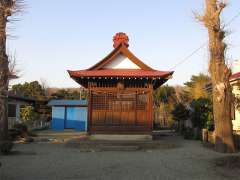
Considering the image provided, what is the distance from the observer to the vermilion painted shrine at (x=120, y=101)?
19516 millimetres

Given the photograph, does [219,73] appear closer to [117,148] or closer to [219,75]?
[219,75]

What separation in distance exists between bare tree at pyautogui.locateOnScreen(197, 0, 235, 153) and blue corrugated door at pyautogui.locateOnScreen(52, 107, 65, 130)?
79.8ft

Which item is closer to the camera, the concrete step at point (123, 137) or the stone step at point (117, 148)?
the stone step at point (117, 148)

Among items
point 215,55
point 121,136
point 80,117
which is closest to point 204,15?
point 215,55

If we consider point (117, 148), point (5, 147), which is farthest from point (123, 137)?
point (5, 147)

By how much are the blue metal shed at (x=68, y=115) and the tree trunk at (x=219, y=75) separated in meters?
23.1

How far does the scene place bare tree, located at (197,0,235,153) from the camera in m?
15.3

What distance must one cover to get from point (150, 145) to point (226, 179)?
886cm

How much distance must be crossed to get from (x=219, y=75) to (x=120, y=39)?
7.87 meters

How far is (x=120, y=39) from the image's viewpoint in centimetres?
2164

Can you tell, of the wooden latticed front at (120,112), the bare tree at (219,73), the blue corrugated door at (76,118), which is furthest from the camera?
the blue corrugated door at (76,118)

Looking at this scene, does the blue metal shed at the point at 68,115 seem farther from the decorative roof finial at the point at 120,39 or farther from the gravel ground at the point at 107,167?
the gravel ground at the point at 107,167

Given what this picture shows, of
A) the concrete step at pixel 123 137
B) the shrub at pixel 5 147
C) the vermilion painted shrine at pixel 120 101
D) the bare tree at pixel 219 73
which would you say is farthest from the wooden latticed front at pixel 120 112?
the shrub at pixel 5 147

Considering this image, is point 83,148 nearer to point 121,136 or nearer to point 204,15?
point 121,136
